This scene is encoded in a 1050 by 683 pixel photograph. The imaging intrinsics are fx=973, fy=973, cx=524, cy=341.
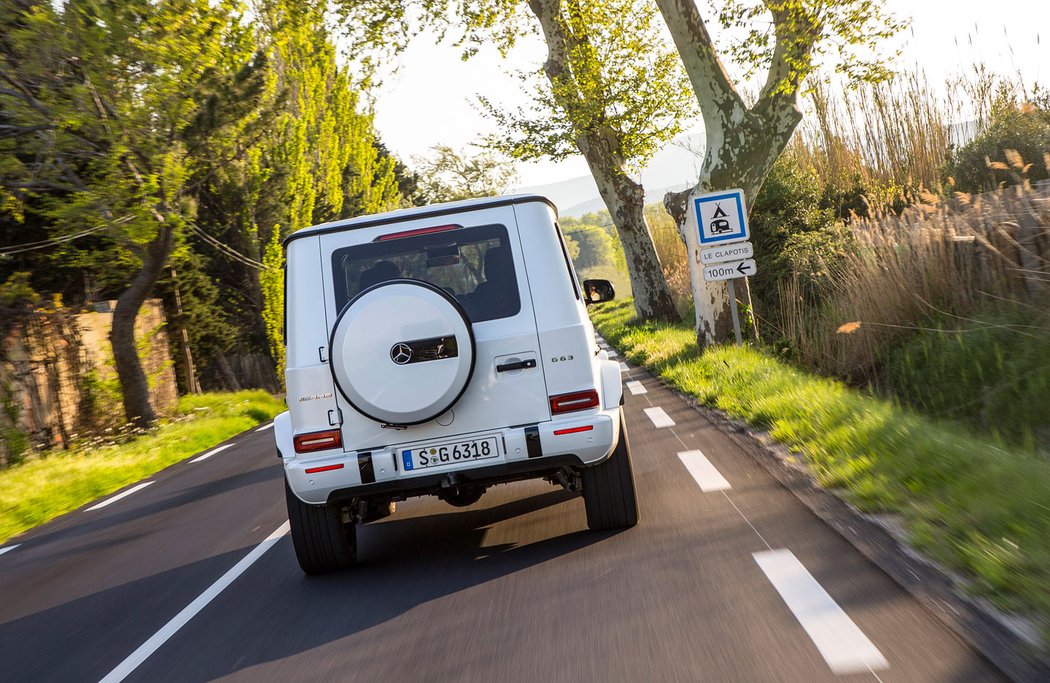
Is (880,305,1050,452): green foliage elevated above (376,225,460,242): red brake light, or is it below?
below

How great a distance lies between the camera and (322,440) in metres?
5.10

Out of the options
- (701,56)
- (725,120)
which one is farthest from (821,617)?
(701,56)

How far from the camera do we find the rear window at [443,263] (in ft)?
17.2

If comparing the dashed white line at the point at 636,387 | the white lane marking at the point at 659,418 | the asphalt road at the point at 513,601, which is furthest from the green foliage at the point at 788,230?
the asphalt road at the point at 513,601

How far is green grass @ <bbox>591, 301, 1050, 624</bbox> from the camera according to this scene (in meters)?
3.88

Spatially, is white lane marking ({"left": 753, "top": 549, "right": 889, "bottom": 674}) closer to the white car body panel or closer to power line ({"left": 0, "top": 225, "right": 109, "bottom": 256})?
the white car body panel

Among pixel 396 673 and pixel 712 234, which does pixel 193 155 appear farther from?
pixel 396 673

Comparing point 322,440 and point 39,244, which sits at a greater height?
point 39,244

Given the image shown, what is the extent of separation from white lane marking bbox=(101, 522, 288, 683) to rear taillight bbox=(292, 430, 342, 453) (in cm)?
108

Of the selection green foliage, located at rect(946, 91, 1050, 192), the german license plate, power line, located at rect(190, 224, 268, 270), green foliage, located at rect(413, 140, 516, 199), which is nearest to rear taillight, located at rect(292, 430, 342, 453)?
the german license plate

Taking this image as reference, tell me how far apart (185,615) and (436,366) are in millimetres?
1889

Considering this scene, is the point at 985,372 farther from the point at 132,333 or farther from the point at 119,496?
the point at 132,333

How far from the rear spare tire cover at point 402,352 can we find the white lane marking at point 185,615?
1.45m

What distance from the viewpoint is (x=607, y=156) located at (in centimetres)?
2120
